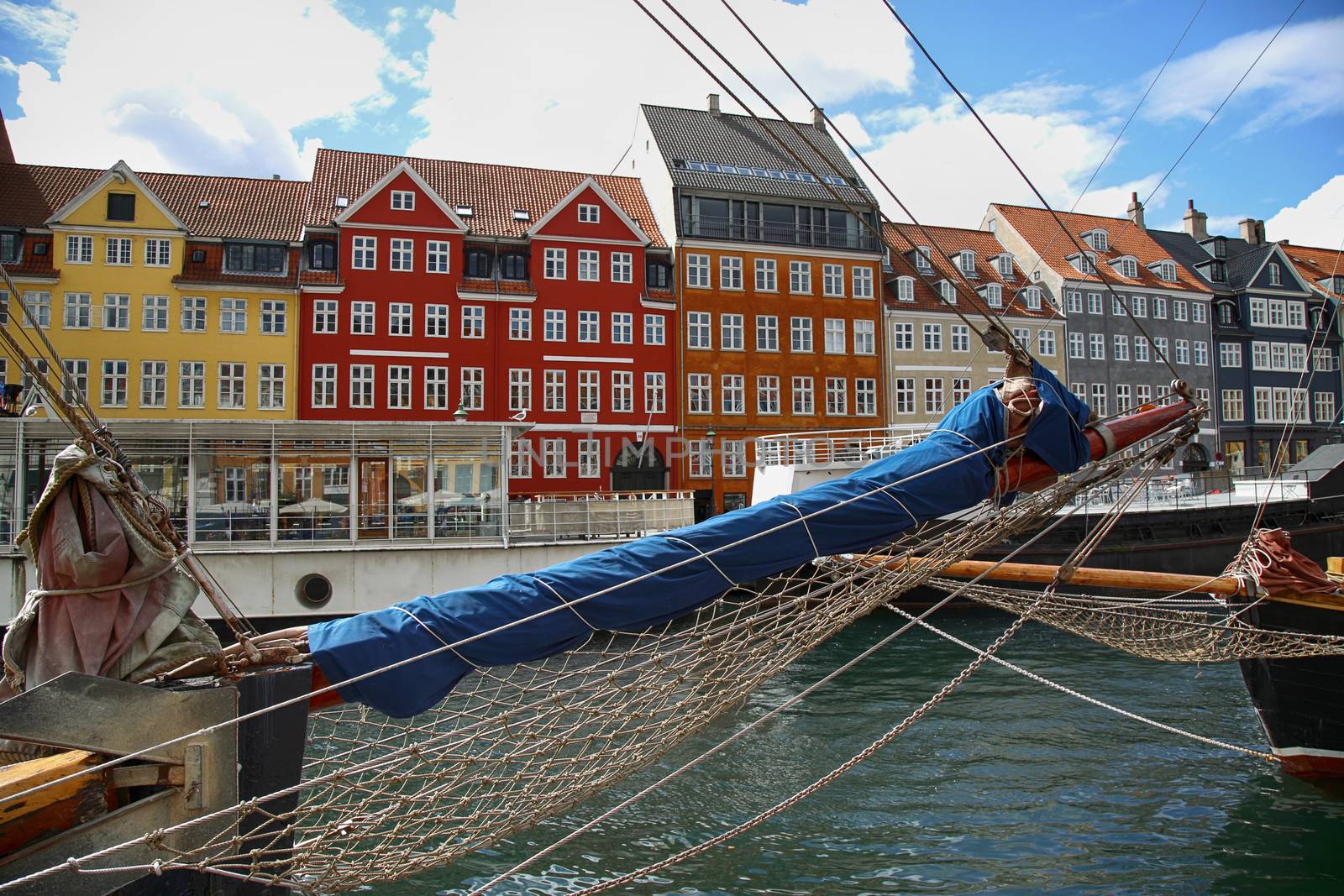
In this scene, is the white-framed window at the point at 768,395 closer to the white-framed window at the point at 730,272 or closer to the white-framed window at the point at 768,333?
the white-framed window at the point at 768,333

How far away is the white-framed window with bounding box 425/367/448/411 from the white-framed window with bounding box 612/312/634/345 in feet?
19.2

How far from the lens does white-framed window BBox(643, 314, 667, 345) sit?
34.3 metres

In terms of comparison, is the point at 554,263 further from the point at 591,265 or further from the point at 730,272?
the point at 730,272

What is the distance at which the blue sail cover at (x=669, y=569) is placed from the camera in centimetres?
389

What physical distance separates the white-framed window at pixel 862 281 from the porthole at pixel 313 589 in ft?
80.4

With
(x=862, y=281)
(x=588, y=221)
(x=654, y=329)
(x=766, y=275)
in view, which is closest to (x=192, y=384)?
(x=588, y=221)

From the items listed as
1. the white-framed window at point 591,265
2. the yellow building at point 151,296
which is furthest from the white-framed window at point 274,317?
the white-framed window at point 591,265

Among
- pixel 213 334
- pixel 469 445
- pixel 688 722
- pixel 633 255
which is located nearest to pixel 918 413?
pixel 633 255

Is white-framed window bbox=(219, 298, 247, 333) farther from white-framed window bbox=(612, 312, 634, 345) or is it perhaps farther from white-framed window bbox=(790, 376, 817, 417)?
white-framed window bbox=(790, 376, 817, 417)

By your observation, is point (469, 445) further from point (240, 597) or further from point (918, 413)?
point (918, 413)

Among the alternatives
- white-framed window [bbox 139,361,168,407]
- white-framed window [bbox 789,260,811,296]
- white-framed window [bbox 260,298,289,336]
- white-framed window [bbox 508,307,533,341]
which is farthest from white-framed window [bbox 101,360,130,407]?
white-framed window [bbox 789,260,811,296]

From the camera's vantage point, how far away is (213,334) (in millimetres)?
30062

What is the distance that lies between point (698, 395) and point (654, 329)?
2.74 meters

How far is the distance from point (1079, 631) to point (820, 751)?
344cm
